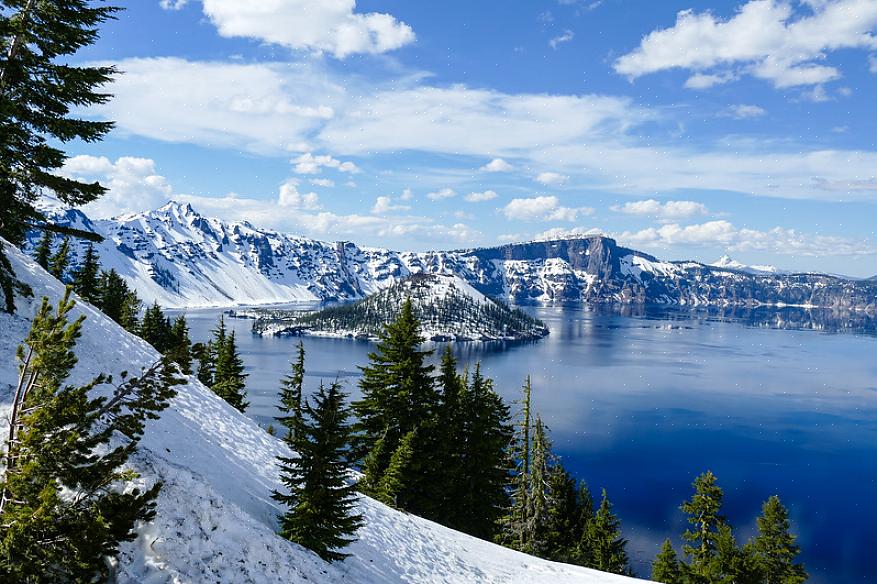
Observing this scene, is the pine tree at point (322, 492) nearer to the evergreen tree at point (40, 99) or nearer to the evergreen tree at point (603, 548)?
the evergreen tree at point (40, 99)

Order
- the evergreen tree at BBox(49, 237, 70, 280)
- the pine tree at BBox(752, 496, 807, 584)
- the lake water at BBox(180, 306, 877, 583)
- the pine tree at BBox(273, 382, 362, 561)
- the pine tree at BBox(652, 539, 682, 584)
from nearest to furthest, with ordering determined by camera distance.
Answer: the pine tree at BBox(273, 382, 362, 561)
the pine tree at BBox(752, 496, 807, 584)
the pine tree at BBox(652, 539, 682, 584)
the evergreen tree at BBox(49, 237, 70, 280)
the lake water at BBox(180, 306, 877, 583)

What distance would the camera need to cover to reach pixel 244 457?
69.2ft

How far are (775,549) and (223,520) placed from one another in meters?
36.1

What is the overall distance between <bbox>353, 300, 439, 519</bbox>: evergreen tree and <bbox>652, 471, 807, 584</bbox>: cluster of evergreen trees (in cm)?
1582

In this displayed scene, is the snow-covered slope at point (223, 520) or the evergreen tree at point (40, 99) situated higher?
the evergreen tree at point (40, 99)

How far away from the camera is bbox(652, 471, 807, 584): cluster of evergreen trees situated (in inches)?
1225

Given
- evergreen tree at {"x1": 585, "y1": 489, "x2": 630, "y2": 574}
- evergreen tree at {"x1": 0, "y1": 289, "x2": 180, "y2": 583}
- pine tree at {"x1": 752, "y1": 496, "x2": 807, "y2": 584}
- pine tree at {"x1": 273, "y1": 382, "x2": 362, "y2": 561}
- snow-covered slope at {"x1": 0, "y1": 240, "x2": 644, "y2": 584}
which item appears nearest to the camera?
evergreen tree at {"x1": 0, "y1": 289, "x2": 180, "y2": 583}

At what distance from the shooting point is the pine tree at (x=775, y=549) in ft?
111

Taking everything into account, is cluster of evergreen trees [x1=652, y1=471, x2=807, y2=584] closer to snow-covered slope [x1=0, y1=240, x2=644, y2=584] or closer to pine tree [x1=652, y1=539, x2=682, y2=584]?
pine tree [x1=652, y1=539, x2=682, y2=584]

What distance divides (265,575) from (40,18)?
17.3 metres

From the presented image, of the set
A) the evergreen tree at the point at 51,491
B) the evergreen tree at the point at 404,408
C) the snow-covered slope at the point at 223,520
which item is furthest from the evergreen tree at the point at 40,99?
the evergreen tree at the point at 404,408

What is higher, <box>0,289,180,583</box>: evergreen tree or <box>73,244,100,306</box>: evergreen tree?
<box>73,244,100,306</box>: evergreen tree

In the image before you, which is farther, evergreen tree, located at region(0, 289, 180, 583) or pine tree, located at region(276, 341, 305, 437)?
pine tree, located at region(276, 341, 305, 437)

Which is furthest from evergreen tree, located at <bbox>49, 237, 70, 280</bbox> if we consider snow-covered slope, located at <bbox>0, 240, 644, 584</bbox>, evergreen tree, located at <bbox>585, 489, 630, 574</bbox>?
evergreen tree, located at <bbox>585, 489, 630, 574</bbox>
